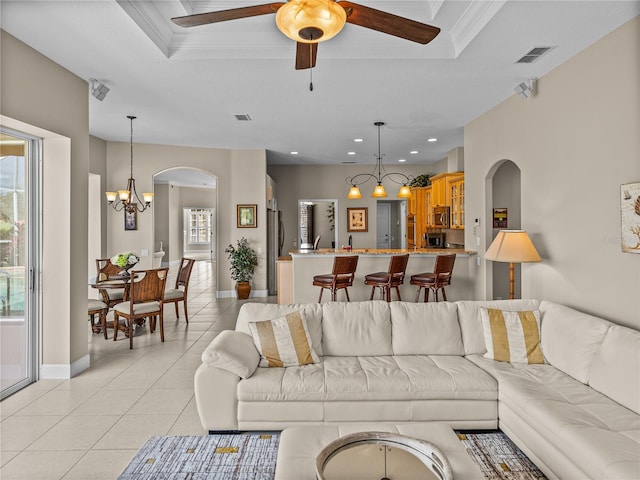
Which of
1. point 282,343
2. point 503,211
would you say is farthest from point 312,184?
point 282,343

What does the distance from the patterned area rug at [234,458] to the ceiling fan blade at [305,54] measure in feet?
8.40

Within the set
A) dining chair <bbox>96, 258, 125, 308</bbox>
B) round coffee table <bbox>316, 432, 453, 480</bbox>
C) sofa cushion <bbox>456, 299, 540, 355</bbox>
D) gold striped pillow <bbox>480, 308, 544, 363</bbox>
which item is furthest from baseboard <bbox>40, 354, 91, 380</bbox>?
gold striped pillow <bbox>480, 308, 544, 363</bbox>

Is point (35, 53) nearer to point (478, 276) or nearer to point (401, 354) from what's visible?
point (401, 354)

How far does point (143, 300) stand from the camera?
16.2ft

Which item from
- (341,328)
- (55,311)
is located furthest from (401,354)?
(55,311)

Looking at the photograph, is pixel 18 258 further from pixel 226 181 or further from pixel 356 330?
pixel 226 181

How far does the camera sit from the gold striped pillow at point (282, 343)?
2.99m

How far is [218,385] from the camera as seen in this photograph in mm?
2691

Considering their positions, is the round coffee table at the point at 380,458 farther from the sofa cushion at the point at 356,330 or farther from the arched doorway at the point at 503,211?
the arched doorway at the point at 503,211

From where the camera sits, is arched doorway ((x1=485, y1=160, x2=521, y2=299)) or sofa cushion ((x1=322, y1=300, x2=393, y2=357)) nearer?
sofa cushion ((x1=322, y1=300, x2=393, y2=357))

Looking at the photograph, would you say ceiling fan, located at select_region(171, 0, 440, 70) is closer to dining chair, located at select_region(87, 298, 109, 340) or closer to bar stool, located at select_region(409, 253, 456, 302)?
bar stool, located at select_region(409, 253, 456, 302)

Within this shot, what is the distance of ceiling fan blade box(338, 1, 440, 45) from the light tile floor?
2.82 meters

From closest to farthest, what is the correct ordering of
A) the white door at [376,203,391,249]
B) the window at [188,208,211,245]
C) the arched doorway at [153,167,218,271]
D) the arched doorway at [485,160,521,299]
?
the arched doorway at [485,160,521,299]
the white door at [376,203,391,249]
the arched doorway at [153,167,218,271]
the window at [188,208,211,245]

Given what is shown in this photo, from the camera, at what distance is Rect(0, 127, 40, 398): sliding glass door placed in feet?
11.7
